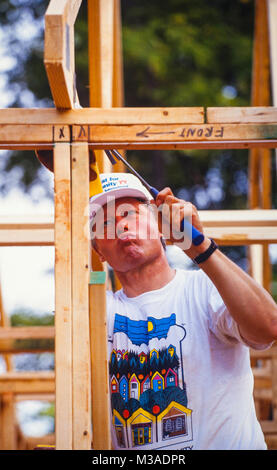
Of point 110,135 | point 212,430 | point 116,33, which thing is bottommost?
point 212,430

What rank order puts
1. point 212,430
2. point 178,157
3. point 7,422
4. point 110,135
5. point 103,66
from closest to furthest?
point 110,135 → point 212,430 → point 103,66 → point 7,422 → point 178,157

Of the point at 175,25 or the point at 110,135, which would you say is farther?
the point at 175,25

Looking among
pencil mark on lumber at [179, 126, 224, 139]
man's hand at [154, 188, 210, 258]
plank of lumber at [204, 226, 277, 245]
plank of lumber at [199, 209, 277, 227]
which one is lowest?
man's hand at [154, 188, 210, 258]

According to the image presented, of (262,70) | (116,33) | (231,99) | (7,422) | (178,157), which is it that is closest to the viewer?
(116,33)

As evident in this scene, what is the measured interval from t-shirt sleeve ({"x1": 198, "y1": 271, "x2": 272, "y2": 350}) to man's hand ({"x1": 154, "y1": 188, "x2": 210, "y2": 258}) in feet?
1.15

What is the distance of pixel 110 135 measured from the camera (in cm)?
202

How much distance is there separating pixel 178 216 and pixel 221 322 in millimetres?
527

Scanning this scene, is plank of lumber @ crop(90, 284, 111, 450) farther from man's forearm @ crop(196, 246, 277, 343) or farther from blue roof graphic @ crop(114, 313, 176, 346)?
blue roof graphic @ crop(114, 313, 176, 346)

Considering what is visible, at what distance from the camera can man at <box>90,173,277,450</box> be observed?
207 centimetres

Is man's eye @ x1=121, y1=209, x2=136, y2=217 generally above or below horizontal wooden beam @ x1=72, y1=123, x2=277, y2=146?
above

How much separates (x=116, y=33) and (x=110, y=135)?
8.18ft

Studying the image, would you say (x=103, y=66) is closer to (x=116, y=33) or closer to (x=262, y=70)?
(x=116, y=33)

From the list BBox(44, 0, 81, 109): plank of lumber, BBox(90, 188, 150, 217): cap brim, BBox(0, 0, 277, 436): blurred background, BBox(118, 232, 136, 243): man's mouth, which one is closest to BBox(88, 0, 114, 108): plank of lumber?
→ BBox(90, 188, 150, 217): cap brim

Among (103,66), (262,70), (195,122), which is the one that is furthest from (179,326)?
(262,70)
